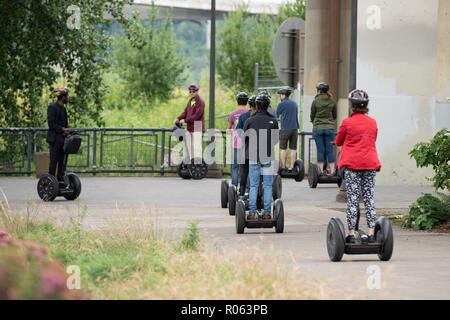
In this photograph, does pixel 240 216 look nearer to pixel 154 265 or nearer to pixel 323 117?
pixel 154 265

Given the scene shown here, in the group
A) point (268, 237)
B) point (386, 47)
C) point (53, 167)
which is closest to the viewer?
point (268, 237)

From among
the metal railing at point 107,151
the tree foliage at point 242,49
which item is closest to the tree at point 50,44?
the metal railing at point 107,151

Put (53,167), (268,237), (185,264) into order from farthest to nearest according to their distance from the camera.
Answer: (53,167)
(268,237)
(185,264)

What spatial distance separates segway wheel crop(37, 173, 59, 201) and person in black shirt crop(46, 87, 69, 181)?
220mm

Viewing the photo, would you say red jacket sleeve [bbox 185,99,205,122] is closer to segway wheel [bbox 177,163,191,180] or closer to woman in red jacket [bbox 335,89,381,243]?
segway wheel [bbox 177,163,191,180]

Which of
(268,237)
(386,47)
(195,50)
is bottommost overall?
(268,237)

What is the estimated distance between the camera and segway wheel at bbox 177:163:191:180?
21903 millimetres

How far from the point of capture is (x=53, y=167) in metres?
15.9

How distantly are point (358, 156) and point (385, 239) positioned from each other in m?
0.86

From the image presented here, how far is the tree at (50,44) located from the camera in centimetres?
2136

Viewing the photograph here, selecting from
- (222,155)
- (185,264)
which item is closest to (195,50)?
(222,155)

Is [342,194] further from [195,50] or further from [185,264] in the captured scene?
[195,50]

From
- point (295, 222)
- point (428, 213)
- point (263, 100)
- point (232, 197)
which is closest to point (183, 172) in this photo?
point (232, 197)
